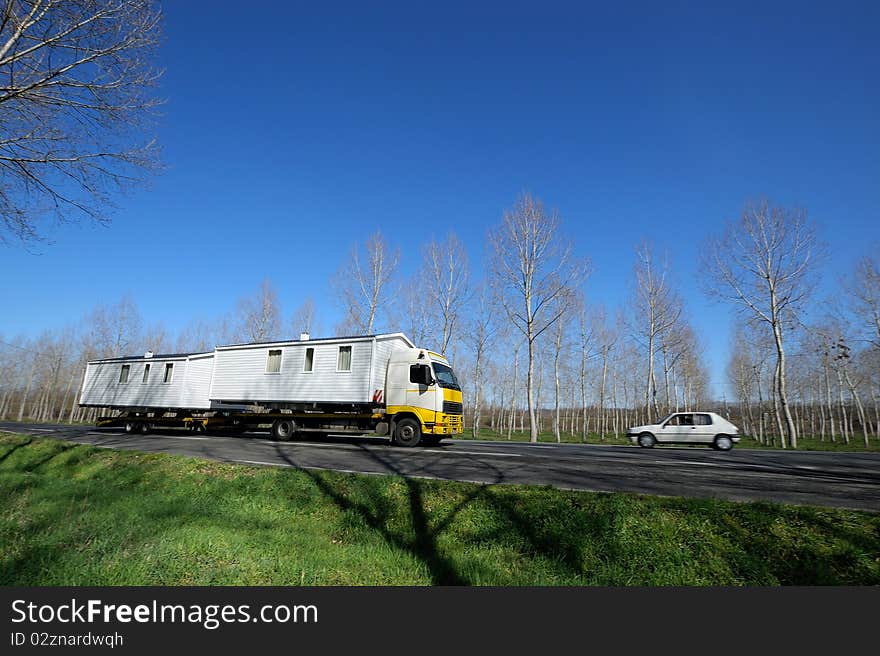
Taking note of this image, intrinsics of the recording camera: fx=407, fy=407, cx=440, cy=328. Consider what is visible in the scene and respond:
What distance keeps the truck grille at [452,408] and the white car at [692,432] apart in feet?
32.9

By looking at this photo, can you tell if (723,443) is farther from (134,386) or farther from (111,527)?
(134,386)

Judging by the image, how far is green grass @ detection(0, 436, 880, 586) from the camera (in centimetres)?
454

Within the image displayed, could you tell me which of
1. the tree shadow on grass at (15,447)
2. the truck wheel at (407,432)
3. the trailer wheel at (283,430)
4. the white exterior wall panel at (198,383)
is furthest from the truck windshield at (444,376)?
the tree shadow on grass at (15,447)

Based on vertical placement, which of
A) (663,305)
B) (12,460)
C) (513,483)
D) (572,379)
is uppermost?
(663,305)

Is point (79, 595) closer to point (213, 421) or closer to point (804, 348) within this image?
point (213, 421)

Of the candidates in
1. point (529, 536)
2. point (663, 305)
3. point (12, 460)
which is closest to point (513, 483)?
point (529, 536)

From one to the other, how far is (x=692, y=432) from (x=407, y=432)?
13.7 metres

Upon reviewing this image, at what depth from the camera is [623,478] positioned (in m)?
8.00

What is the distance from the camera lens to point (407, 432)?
1488 cm

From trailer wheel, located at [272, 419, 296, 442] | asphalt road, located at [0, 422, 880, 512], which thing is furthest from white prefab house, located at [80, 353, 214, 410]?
asphalt road, located at [0, 422, 880, 512]

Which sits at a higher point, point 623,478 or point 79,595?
point 623,478

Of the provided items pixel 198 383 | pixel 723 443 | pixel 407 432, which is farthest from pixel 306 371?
pixel 723 443

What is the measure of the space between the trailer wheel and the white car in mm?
15983

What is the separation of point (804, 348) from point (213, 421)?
48585 millimetres
